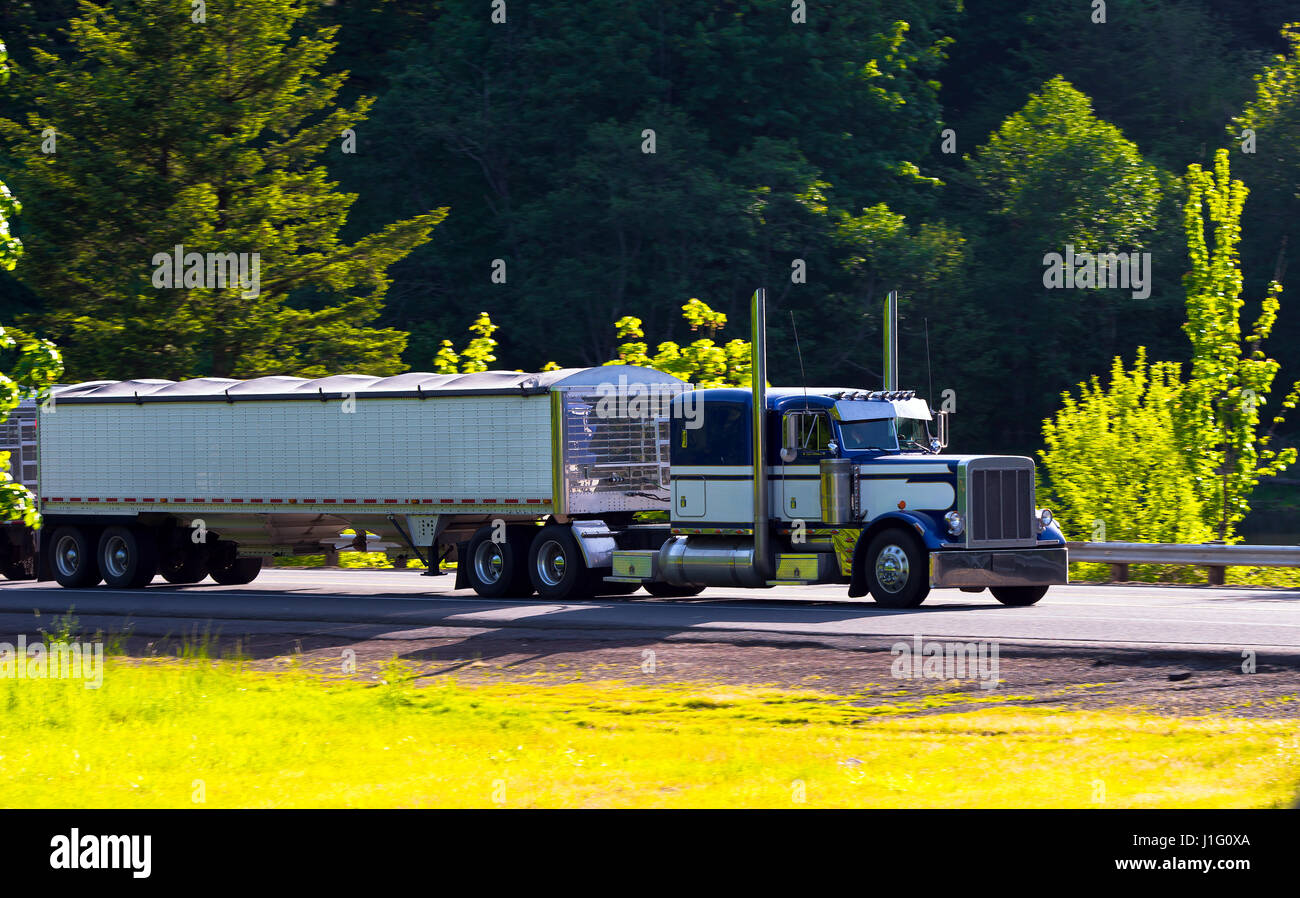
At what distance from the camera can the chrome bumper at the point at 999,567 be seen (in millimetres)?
19344

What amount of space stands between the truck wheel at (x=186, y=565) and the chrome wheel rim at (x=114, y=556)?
621 millimetres

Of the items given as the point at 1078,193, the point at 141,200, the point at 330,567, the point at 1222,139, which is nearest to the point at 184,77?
the point at 141,200

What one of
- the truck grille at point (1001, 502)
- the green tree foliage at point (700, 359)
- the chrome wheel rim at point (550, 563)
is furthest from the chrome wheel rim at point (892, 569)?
the green tree foliage at point (700, 359)

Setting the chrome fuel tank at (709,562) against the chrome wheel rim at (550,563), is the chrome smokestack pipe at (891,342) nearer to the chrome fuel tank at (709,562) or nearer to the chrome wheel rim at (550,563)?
the chrome fuel tank at (709,562)

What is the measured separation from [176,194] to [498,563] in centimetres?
2158

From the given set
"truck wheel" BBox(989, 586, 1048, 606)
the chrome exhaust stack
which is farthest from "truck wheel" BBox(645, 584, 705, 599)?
"truck wheel" BBox(989, 586, 1048, 606)

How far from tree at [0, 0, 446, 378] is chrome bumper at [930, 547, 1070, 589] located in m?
25.6

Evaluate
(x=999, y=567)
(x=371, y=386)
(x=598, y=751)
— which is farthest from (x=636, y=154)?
(x=598, y=751)

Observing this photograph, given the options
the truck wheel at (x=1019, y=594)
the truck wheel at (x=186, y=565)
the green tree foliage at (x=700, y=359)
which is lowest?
the truck wheel at (x=1019, y=594)

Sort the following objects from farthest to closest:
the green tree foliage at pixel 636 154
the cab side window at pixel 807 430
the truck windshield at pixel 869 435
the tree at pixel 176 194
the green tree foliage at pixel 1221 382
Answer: the green tree foliage at pixel 636 154, the tree at pixel 176 194, the green tree foliage at pixel 1221 382, the cab side window at pixel 807 430, the truck windshield at pixel 869 435

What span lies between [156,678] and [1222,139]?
55504mm

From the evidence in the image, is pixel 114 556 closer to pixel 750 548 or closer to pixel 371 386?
pixel 371 386

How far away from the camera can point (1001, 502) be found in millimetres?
19969

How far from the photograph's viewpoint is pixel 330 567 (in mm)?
32906
